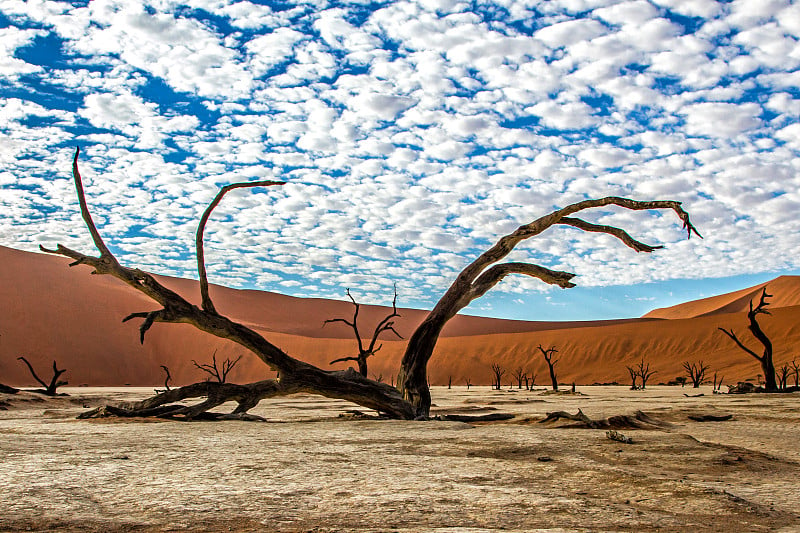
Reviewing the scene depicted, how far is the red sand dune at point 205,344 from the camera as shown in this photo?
47.1 metres

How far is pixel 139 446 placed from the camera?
613 centimetres

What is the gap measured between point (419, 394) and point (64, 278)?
63.5 m

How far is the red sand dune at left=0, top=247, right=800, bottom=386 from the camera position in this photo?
1853 inches

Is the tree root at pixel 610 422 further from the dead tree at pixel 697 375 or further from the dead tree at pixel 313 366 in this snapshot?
the dead tree at pixel 697 375

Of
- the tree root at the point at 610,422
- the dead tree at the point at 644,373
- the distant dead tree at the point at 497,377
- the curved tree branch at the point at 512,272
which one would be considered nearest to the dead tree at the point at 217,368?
the curved tree branch at the point at 512,272

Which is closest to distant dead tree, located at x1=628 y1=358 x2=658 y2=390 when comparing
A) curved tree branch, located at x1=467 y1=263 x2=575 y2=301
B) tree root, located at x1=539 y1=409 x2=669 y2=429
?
curved tree branch, located at x1=467 y1=263 x2=575 y2=301

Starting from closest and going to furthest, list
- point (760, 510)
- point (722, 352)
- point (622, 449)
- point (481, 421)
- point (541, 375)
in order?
point (760, 510)
point (622, 449)
point (481, 421)
point (722, 352)
point (541, 375)

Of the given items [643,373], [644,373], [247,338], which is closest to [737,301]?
[644,373]

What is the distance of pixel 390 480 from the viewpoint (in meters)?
4.52

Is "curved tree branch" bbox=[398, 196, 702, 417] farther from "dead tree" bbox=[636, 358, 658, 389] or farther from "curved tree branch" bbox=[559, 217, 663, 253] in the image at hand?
"dead tree" bbox=[636, 358, 658, 389]

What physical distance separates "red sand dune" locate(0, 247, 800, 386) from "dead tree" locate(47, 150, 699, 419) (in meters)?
33.7

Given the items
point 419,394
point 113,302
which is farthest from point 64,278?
point 419,394

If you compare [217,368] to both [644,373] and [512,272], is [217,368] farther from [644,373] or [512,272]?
[512,272]

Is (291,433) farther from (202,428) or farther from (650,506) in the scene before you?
(650,506)
